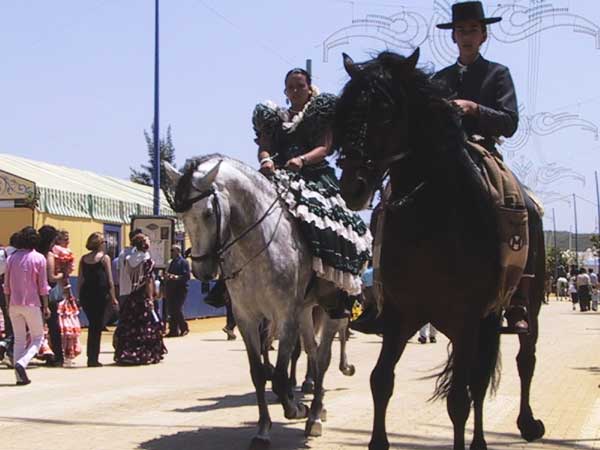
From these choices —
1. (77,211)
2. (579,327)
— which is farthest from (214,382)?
(579,327)

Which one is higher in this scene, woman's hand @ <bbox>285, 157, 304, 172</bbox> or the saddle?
woman's hand @ <bbox>285, 157, 304, 172</bbox>

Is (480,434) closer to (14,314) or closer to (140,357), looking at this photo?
(14,314)

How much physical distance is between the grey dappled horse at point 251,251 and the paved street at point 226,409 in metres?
0.57

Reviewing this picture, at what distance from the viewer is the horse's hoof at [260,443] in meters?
6.80

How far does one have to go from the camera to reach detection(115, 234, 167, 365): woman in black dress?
15602 millimetres

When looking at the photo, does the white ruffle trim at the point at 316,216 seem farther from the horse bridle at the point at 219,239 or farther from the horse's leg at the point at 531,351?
the horse's leg at the point at 531,351

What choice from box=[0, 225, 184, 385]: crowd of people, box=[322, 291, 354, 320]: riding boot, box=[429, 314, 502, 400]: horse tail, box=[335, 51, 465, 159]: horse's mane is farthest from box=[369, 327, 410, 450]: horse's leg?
box=[0, 225, 184, 385]: crowd of people

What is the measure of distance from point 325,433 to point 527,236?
2733 mm

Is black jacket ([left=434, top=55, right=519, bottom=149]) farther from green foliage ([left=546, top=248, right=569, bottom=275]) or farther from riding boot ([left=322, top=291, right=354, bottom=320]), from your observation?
green foliage ([left=546, top=248, right=569, bottom=275])

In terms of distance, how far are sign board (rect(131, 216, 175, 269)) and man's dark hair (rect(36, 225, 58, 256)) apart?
21.5 ft

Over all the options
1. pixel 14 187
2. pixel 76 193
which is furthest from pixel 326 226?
pixel 76 193

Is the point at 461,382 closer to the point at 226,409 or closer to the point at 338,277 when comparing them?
the point at 338,277

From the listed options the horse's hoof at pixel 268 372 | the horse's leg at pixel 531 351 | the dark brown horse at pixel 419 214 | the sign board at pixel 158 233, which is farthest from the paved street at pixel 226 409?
the sign board at pixel 158 233

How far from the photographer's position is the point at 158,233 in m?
21.0
